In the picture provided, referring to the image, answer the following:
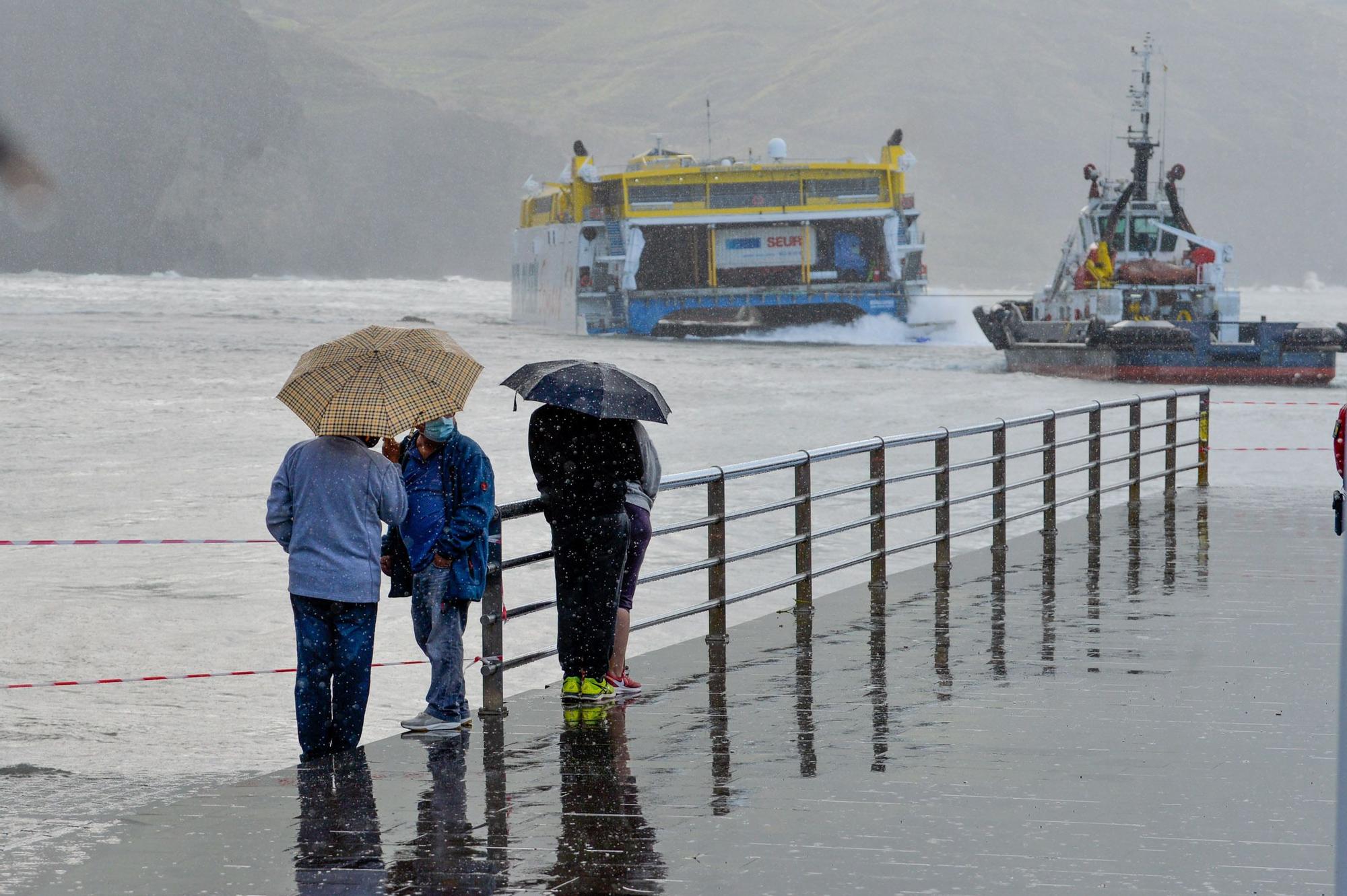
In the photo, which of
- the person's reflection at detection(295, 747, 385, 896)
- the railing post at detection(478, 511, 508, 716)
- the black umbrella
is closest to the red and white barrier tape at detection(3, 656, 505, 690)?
the railing post at detection(478, 511, 508, 716)

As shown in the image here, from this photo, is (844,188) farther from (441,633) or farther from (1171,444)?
(441,633)

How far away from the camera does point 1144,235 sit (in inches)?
1812

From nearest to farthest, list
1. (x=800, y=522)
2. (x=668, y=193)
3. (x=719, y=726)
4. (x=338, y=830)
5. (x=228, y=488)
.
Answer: (x=338, y=830) → (x=719, y=726) → (x=800, y=522) → (x=228, y=488) → (x=668, y=193)

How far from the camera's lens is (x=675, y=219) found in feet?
186

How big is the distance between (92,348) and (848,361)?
31.3m

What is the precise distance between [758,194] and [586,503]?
52.5m

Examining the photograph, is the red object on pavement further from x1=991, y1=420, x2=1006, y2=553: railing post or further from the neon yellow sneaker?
x1=991, y1=420, x2=1006, y2=553: railing post

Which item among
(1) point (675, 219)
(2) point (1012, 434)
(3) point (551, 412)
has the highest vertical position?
(1) point (675, 219)

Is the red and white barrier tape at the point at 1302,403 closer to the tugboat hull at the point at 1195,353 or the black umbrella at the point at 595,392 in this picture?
the tugboat hull at the point at 1195,353

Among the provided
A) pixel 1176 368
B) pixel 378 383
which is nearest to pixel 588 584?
pixel 378 383

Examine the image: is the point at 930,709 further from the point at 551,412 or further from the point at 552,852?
the point at 552,852

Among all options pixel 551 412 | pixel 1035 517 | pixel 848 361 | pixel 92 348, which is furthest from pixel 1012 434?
pixel 92 348

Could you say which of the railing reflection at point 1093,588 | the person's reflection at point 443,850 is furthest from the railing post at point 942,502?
the person's reflection at point 443,850

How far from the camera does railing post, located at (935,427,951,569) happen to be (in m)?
10.4
